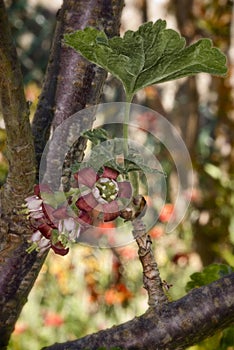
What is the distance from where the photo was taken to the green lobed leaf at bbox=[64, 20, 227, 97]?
45cm

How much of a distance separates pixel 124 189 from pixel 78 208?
38 millimetres

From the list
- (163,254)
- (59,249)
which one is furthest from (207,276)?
(163,254)

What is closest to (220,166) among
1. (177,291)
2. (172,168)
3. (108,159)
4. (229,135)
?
(229,135)

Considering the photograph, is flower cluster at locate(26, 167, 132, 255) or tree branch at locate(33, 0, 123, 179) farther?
tree branch at locate(33, 0, 123, 179)

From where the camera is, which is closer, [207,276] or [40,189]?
[40,189]

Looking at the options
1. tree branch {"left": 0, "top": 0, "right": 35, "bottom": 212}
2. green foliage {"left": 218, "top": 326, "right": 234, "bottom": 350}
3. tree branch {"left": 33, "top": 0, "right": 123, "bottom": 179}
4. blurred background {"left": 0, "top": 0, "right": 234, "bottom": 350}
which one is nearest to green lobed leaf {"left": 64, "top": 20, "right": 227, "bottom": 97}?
tree branch {"left": 0, "top": 0, "right": 35, "bottom": 212}

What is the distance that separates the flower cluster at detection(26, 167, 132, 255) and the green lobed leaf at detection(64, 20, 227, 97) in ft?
0.26

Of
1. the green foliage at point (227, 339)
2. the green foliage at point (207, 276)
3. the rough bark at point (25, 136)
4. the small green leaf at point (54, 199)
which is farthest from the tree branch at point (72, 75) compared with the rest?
the green foliage at point (227, 339)

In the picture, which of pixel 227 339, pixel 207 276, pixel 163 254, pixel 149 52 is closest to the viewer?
pixel 149 52

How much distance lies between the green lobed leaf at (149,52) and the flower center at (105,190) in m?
0.08

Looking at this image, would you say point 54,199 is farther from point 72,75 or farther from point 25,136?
point 72,75

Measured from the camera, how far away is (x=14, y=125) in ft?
1.65

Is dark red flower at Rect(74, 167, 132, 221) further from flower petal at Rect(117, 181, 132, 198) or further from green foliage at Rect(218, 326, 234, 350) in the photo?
green foliage at Rect(218, 326, 234, 350)

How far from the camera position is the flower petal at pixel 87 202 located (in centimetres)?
47
